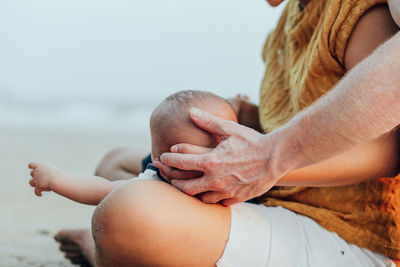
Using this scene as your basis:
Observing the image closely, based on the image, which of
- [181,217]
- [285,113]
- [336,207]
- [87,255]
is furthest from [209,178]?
[87,255]

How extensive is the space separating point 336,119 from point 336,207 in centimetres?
34

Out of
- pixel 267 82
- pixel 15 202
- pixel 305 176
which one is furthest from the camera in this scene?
pixel 15 202

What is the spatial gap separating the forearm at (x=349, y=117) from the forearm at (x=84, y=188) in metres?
0.45

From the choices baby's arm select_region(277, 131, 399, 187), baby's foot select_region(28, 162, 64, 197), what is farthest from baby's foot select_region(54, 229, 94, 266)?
baby's arm select_region(277, 131, 399, 187)

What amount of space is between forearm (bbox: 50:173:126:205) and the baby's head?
0.17m

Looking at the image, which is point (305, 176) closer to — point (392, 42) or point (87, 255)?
point (392, 42)

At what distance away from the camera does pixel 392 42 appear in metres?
0.73

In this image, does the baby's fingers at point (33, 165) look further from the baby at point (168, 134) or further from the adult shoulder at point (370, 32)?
the adult shoulder at point (370, 32)

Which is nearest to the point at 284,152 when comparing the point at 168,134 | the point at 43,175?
the point at 168,134

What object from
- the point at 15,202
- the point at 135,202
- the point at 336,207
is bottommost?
the point at 15,202

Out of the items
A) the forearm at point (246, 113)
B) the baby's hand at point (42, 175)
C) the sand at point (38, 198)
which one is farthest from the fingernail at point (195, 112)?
the sand at point (38, 198)

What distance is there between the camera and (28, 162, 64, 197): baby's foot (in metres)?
1.09

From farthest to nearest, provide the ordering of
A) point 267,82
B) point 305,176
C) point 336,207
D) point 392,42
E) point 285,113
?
point 267,82 → point 285,113 → point 336,207 → point 305,176 → point 392,42

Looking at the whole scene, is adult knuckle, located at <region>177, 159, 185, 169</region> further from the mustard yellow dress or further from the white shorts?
the mustard yellow dress
